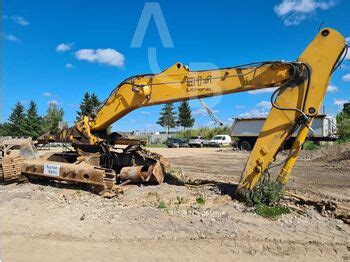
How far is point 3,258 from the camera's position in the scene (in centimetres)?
484

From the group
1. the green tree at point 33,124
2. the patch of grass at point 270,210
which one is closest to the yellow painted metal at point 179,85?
the patch of grass at point 270,210

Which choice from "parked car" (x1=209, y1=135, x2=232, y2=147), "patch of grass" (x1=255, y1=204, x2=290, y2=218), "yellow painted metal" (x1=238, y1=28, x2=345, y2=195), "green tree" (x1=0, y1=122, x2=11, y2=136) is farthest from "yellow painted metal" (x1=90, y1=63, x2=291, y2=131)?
"green tree" (x1=0, y1=122, x2=11, y2=136)

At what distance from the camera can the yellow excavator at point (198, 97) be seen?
288 inches

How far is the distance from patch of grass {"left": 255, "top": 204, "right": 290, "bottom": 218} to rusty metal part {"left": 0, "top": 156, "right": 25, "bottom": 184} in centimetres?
591

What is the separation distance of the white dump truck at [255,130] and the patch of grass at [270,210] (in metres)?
25.0

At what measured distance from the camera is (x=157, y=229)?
20.1ft

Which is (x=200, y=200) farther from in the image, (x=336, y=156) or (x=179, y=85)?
(x=336, y=156)

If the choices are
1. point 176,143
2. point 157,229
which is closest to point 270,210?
point 157,229

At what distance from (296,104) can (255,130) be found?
86.1 feet

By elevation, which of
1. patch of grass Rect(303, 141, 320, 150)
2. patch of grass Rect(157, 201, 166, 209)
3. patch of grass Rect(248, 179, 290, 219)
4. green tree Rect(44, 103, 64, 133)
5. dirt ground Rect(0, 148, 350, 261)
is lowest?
dirt ground Rect(0, 148, 350, 261)

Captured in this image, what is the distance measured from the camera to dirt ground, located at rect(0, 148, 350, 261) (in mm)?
5117

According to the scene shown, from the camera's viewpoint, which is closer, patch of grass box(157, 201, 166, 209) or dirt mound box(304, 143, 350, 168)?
patch of grass box(157, 201, 166, 209)

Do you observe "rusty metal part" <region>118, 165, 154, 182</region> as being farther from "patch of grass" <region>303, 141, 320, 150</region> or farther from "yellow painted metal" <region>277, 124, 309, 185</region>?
"patch of grass" <region>303, 141, 320, 150</region>

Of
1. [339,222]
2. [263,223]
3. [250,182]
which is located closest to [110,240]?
[263,223]
